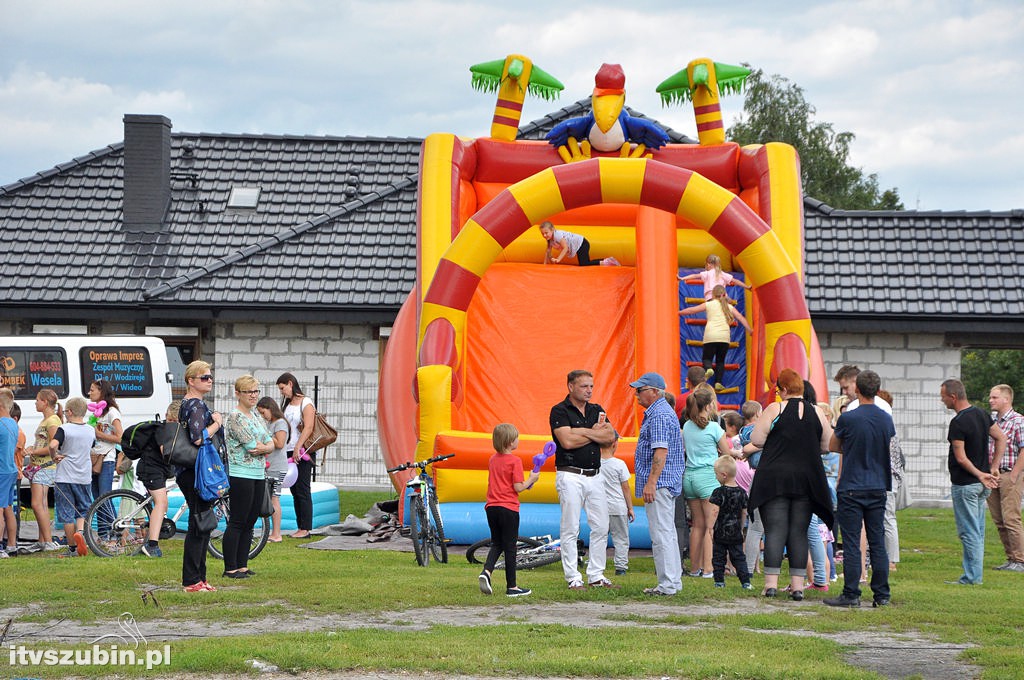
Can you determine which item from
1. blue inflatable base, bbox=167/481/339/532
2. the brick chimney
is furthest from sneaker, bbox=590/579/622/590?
the brick chimney

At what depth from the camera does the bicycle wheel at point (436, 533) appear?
11.2m

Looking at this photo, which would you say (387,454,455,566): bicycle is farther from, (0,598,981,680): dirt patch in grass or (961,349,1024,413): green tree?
(961,349,1024,413): green tree

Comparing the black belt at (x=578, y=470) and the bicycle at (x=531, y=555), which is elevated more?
the black belt at (x=578, y=470)

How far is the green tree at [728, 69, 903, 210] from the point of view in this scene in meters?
37.9

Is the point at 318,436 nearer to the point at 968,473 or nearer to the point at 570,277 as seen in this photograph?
the point at 570,277

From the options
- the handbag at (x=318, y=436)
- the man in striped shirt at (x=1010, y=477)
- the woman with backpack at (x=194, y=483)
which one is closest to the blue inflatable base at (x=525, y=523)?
the handbag at (x=318, y=436)

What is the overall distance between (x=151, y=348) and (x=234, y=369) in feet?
7.79

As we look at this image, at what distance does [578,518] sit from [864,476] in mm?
1895

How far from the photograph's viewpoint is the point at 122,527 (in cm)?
1144

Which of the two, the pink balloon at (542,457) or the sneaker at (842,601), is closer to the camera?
the sneaker at (842,601)

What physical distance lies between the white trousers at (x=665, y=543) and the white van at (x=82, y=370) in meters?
9.56

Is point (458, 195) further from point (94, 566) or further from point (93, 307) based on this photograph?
point (93, 307)

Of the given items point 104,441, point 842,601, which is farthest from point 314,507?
point 842,601

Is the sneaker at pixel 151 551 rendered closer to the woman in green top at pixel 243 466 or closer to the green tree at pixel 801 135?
the woman in green top at pixel 243 466
